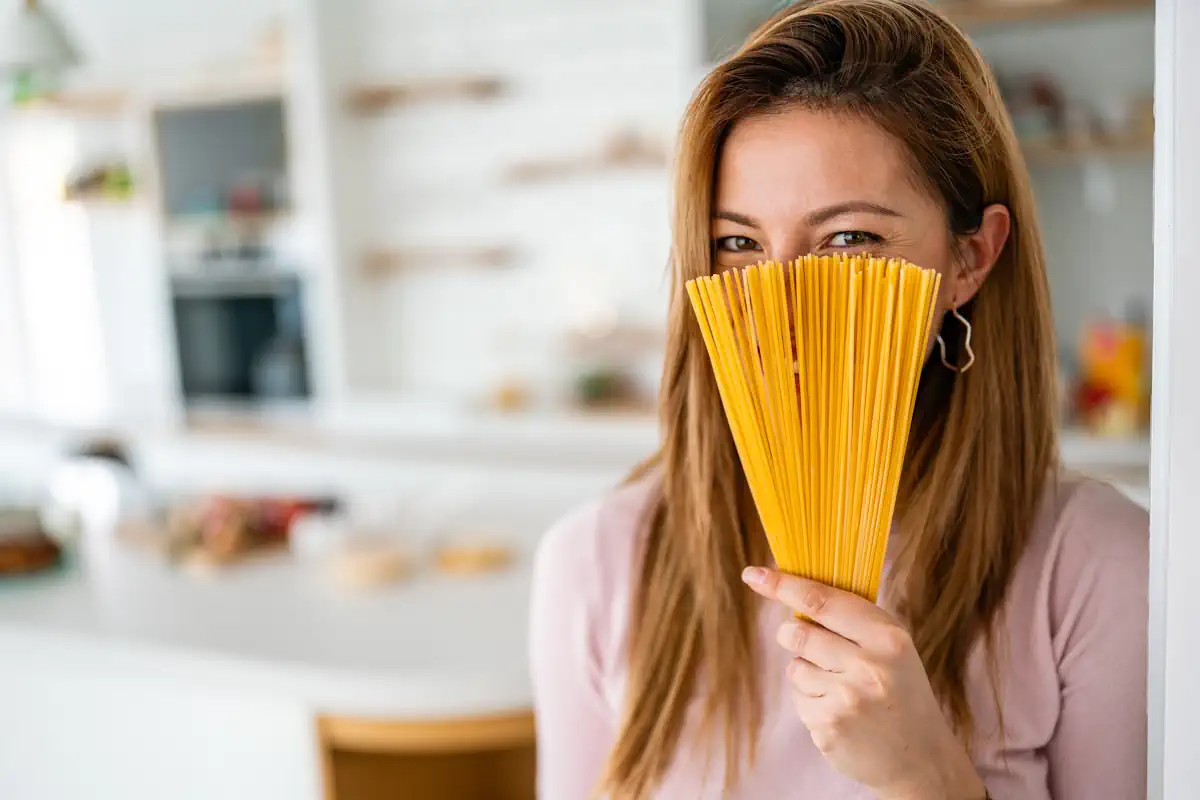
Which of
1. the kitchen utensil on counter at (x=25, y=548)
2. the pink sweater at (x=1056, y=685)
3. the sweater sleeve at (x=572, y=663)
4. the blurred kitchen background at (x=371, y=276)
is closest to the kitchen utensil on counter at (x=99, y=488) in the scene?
the blurred kitchen background at (x=371, y=276)

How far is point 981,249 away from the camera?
87cm

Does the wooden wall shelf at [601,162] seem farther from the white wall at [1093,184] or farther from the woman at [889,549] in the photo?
the woman at [889,549]

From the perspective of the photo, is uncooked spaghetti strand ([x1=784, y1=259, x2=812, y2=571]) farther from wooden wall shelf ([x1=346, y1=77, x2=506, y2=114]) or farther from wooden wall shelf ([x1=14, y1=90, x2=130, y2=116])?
wooden wall shelf ([x1=14, y1=90, x2=130, y2=116])

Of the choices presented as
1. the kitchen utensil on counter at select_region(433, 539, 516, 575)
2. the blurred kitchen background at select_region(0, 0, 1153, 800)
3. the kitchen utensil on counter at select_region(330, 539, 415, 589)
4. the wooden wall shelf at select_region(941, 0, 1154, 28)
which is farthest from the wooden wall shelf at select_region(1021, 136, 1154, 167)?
the kitchen utensil on counter at select_region(330, 539, 415, 589)

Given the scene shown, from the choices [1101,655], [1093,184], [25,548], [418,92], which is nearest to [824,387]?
[1101,655]

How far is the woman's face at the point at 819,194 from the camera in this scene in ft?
2.57

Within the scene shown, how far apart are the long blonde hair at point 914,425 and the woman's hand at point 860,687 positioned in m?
0.20

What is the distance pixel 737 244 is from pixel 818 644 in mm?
314

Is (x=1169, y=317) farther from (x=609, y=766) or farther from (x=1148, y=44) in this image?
(x=1148, y=44)

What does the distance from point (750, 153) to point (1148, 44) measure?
2914 mm

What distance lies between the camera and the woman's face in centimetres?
78

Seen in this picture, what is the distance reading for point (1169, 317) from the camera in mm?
518

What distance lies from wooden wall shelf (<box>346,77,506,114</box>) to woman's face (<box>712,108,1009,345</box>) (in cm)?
328

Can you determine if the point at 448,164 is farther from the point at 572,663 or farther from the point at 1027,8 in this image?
the point at 572,663
